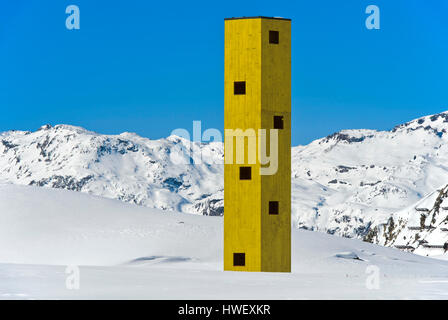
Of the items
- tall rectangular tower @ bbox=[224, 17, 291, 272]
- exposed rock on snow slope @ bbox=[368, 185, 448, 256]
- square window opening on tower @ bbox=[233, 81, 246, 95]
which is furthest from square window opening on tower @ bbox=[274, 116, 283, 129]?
exposed rock on snow slope @ bbox=[368, 185, 448, 256]

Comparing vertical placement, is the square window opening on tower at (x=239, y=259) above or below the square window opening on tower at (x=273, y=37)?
below

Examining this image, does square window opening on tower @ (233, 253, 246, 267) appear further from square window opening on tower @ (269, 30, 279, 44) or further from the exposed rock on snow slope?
the exposed rock on snow slope

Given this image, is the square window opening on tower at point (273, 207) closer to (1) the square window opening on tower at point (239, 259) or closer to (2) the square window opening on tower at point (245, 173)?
(2) the square window opening on tower at point (245, 173)

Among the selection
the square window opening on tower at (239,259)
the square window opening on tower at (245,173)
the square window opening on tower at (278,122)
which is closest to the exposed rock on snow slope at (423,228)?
the square window opening on tower at (239,259)

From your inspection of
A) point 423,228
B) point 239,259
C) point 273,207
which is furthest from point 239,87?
point 423,228

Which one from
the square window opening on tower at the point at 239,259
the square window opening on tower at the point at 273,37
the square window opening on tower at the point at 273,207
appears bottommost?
the square window opening on tower at the point at 239,259

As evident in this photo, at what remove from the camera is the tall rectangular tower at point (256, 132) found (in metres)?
34.5

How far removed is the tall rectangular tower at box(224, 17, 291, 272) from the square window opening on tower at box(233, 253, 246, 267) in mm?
46

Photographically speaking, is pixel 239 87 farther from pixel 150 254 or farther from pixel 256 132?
pixel 150 254

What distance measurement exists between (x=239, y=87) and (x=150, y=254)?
12.6 metres

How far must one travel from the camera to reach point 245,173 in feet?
114

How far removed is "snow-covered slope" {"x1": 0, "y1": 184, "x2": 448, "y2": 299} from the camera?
78.6 feet

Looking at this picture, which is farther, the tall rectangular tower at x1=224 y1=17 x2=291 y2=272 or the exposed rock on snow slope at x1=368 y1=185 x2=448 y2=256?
the exposed rock on snow slope at x1=368 y1=185 x2=448 y2=256
